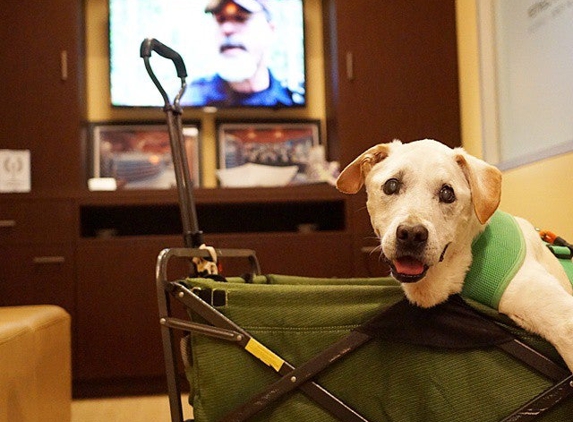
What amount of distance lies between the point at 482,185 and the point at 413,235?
0.61ft

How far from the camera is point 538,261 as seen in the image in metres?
1.13

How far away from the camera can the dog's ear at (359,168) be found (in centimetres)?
117

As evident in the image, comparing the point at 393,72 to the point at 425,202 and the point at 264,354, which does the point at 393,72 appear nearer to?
the point at 425,202

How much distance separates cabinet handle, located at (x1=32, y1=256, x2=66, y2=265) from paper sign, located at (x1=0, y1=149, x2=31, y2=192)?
308 mm

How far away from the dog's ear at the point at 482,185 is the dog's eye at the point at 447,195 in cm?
4

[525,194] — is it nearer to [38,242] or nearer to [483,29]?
[483,29]

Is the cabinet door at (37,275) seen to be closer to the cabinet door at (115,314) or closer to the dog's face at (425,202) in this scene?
the cabinet door at (115,314)

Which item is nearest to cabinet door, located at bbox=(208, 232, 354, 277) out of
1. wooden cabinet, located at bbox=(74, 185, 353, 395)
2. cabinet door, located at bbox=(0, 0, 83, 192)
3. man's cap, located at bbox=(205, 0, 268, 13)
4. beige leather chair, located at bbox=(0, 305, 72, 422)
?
wooden cabinet, located at bbox=(74, 185, 353, 395)

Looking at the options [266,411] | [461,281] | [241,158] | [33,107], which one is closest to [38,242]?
[33,107]

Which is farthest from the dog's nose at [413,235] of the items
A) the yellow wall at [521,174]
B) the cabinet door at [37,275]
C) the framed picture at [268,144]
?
the framed picture at [268,144]

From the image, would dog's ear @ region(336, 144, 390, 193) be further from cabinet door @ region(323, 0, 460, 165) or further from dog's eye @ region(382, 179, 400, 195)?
cabinet door @ region(323, 0, 460, 165)

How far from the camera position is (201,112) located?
121 inches

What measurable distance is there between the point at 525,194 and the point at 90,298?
1.78 metres

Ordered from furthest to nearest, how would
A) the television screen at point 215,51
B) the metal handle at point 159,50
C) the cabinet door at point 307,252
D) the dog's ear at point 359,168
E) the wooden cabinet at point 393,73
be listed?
the television screen at point 215,51 → the wooden cabinet at point 393,73 → the cabinet door at point 307,252 → the metal handle at point 159,50 → the dog's ear at point 359,168
